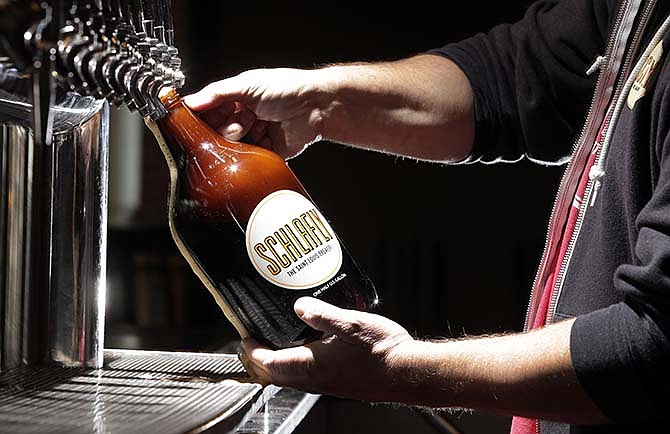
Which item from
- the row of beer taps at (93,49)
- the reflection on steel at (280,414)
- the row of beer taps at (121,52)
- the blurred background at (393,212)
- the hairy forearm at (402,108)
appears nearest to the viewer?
the row of beer taps at (93,49)

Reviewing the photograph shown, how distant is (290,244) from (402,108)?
373 millimetres

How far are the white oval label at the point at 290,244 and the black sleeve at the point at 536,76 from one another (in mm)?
405

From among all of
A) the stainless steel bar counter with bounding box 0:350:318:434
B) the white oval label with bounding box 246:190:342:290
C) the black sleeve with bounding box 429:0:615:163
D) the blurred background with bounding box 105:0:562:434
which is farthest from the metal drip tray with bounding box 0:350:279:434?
the blurred background with bounding box 105:0:562:434

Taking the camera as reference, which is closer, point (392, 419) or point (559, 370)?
point (559, 370)

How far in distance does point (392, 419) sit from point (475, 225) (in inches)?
30.7

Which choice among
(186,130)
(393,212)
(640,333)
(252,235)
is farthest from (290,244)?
(393,212)

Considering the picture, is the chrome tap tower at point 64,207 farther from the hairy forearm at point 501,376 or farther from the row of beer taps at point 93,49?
the hairy forearm at point 501,376

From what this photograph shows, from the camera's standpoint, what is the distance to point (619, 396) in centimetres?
62

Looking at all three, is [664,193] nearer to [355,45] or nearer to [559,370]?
[559,370]

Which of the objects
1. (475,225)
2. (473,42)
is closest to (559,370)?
(473,42)

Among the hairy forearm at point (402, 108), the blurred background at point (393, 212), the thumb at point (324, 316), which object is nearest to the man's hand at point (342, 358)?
the thumb at point (324, 316)

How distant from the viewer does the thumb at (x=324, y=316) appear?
0.64 m

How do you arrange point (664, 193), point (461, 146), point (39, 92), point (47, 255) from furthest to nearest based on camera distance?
point (461, 146), point (47, 255), point (664, 193), point (39, 92)

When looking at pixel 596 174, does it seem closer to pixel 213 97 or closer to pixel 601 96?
pixel 601 96
